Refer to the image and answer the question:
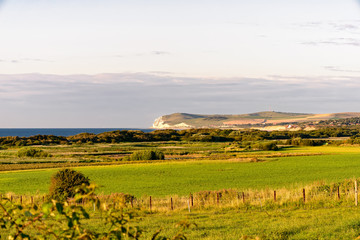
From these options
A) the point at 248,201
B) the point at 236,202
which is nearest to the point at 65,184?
the point at 236,202

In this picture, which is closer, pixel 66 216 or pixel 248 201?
pixel 66 216

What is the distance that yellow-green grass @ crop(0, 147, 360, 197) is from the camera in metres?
34.2

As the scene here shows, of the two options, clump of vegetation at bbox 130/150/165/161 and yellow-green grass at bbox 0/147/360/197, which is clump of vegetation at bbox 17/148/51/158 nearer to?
clump of vegetation at bbox 130/150/165/161

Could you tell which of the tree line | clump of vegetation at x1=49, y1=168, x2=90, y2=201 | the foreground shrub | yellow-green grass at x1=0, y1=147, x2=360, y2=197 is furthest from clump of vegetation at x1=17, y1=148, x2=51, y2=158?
the foreground shrub

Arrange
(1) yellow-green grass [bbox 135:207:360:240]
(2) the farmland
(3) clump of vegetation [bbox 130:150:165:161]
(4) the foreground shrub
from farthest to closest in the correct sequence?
(3) clump of vegetation [bbox 130:150:165:161], (2) the farmland, (1) yellow-green grass [bbox 135:207:360:240], (4) the foreground shrub

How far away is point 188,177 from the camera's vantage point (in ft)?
140

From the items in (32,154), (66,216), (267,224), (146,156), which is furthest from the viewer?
(32,154)

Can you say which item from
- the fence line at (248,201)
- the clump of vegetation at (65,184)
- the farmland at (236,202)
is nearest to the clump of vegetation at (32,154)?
the farmland at (236,202)

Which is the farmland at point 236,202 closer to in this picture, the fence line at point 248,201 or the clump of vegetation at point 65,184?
the fence line at point 248,201

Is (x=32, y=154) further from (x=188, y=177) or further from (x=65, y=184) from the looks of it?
(x=65, y=184)

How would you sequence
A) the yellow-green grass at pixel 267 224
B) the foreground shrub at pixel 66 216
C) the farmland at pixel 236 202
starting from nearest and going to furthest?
the foreground shrub at pixel 66 216 → the yellow-green grass at pixel 267 224 → the farmland at pixel 236 202

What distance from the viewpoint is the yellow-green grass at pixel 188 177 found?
3416 centimetres

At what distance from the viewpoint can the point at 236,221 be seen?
16.7 metres

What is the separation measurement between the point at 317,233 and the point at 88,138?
125438mm
